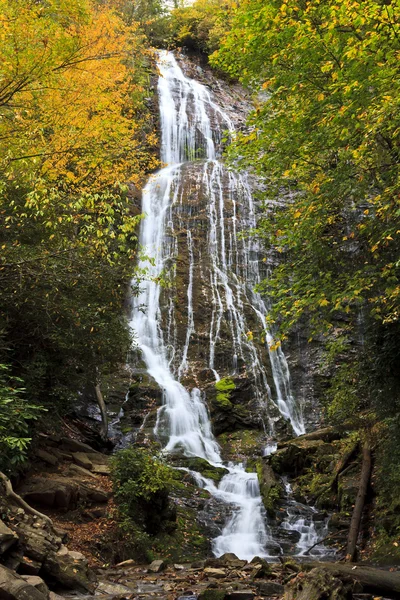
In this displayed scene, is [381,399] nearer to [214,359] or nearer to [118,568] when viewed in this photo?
[118,568]

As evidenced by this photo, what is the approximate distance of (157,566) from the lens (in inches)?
323

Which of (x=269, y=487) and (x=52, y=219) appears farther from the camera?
(x=269, y=487)

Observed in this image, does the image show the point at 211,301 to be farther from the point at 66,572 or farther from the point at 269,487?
the point at 66,572

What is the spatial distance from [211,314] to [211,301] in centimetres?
73

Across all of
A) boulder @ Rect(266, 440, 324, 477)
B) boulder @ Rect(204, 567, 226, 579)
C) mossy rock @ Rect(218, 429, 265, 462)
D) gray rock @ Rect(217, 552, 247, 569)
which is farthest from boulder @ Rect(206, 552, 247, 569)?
mossy rock @ Rect(218, 429, 265, 462)

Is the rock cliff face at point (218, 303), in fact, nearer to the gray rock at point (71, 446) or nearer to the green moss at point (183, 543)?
the gray rock at point (71, 446)

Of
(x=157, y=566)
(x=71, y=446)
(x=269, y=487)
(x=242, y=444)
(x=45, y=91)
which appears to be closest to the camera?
(x=157, y=566)

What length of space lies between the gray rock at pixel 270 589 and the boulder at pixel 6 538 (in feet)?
10.6

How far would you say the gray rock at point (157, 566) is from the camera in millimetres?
8102

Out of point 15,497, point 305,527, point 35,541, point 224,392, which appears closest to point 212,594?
point 35,541

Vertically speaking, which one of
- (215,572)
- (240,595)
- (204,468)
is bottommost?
(240,595)

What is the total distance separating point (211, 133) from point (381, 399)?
26.5 meters

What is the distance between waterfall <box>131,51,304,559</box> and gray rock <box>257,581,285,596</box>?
160 inches

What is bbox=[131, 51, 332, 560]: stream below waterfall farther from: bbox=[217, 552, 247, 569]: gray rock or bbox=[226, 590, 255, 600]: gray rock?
bbox=[226, 590, 255, 600]: gray rock
